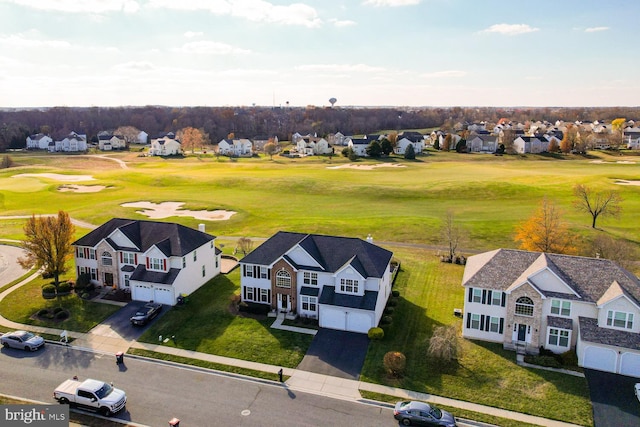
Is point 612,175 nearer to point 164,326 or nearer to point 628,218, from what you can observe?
point 628,218

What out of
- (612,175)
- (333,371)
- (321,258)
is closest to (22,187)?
(321,258)

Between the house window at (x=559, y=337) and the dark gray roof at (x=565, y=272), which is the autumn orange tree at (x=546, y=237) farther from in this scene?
the house window at (x=559, y=337)

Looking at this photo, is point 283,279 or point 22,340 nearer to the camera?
point 22,340

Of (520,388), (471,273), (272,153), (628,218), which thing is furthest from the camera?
(272,153)

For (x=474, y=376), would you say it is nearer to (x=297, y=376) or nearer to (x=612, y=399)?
(x=612, y=399)

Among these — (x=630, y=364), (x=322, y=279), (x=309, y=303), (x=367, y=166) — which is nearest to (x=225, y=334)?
(x=309, y=303)

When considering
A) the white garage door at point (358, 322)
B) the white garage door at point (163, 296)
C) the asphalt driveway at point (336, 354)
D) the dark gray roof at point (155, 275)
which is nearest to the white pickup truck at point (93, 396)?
the asphalt driveway at point (336, 354)
